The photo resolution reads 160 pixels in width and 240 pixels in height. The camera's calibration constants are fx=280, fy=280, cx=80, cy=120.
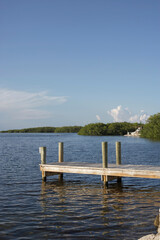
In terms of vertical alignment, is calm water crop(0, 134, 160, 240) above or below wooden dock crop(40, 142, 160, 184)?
below

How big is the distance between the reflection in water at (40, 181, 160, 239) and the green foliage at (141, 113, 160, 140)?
6728 cm

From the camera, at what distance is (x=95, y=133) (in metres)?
135

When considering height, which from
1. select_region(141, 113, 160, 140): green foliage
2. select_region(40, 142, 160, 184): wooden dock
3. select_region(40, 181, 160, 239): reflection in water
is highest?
select_region(141, 113, 160, 140): green foliage

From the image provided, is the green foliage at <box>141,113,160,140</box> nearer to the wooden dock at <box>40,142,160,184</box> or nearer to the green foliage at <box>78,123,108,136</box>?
the green foliage at <box>78,123,108,136</box>

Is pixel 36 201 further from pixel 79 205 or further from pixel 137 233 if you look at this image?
pixel 137 233

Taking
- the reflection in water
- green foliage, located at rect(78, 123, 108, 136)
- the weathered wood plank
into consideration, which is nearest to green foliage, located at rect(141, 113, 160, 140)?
green foliage, located at rect(78, 123, 108, 136)

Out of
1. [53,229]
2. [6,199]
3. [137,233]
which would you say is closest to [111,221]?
[137,233]

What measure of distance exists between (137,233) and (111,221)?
57.9 inches

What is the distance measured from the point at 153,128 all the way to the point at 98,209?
2941 inches

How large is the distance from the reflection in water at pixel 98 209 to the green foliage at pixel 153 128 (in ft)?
221

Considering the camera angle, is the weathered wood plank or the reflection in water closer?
the reflection in water

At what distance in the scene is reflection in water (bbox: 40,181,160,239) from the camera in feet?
32.2

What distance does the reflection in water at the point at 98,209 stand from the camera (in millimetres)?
9812

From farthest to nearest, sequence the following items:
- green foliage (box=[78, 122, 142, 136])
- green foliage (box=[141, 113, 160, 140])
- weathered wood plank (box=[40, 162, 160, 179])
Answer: green foliage (box=[78, 122, 142, 136]), green foliage (box=[141, 113, 160, 140]), weathered wood plank (box=[40, 162, 160, 179])
